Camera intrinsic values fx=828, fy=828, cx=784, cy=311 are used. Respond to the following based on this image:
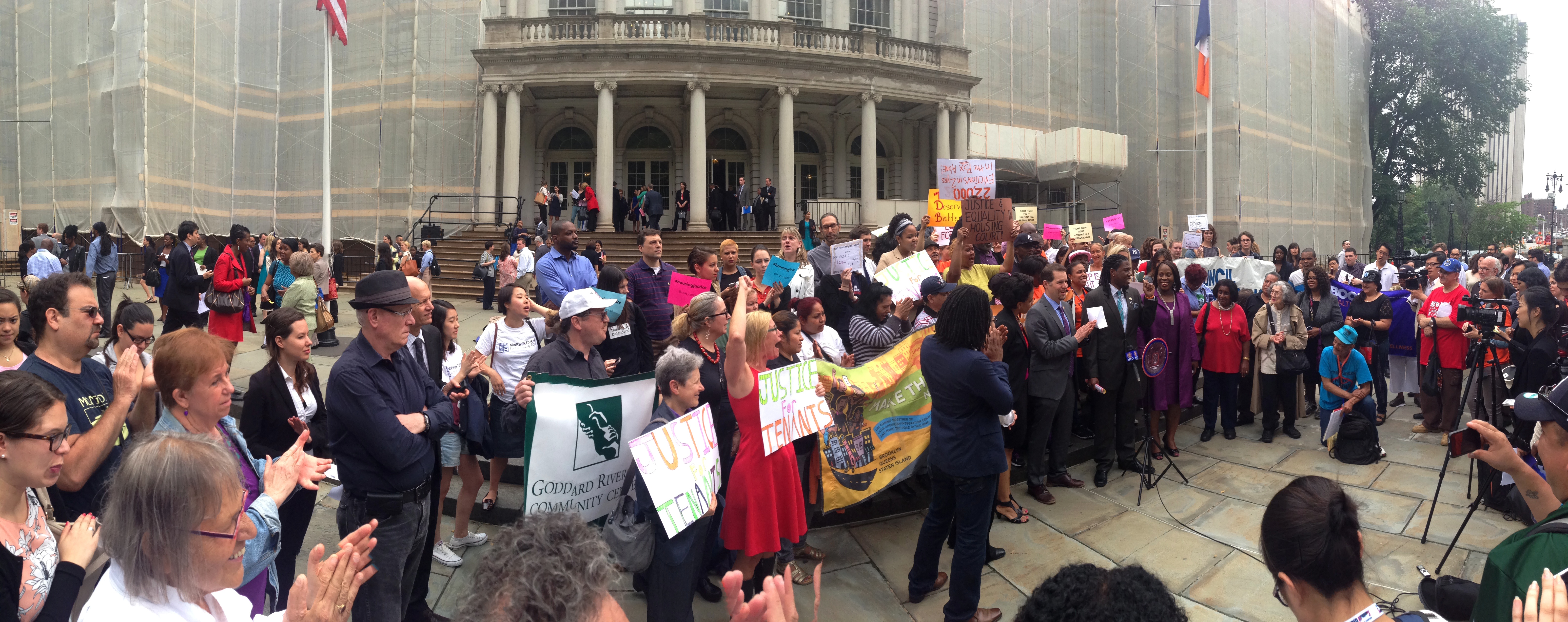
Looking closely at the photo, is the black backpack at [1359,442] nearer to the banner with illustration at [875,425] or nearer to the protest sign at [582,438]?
the banner with illustration at [875,425]

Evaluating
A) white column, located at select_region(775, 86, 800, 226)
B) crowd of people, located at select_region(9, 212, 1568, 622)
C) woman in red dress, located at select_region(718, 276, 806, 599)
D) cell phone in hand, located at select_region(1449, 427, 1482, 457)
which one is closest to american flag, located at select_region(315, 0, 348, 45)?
crowd of people, located at select_region(9, 212, 1568, 622)

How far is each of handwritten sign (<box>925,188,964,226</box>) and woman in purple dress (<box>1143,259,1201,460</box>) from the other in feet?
13.5

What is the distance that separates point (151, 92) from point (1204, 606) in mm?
26780

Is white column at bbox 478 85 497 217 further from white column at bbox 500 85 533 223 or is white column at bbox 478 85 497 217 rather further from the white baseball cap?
the white baseball cap

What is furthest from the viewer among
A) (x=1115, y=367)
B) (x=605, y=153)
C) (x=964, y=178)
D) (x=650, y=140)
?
(x=650, y=140)

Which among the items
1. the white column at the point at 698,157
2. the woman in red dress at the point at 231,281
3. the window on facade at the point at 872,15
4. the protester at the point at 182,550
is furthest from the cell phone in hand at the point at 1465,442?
the window on facade at the point at 872,15

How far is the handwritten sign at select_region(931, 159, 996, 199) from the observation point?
1416 cm

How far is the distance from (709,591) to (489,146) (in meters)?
20.7

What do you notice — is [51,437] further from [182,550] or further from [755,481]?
[755,481]

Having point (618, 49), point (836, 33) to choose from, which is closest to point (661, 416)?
point (618, 49)

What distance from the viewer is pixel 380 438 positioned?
11.8 ft

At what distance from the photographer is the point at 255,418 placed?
425 centimetres

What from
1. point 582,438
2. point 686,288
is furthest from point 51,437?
point 686,288

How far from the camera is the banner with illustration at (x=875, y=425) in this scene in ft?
19.1
